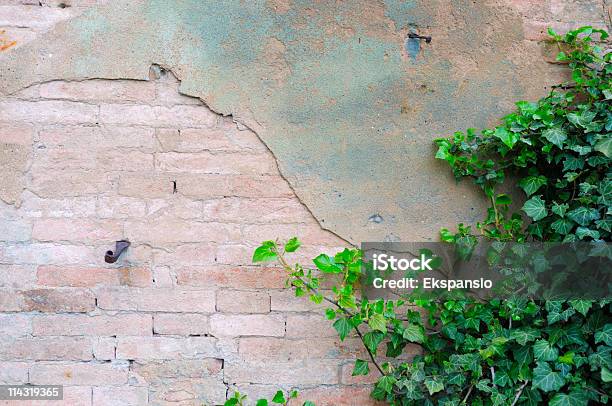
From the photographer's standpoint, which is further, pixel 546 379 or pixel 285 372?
pixel 285 372

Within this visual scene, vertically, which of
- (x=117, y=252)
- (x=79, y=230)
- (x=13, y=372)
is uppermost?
(x=79, y=230)

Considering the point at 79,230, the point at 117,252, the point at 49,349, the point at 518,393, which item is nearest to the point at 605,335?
the point at 518,393

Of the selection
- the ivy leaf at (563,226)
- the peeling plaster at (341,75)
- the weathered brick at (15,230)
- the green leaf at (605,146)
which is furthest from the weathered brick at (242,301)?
the green leaf at (605,146)

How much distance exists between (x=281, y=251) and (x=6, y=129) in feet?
4.46

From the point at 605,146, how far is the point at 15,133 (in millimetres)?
2578

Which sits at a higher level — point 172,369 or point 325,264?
point 325,264

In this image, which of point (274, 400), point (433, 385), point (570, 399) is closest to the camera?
point (570, 399)

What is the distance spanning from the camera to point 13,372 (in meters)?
2.65

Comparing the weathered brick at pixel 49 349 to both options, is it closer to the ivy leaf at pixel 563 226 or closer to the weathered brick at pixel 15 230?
the weathered brick at pixel 15 230

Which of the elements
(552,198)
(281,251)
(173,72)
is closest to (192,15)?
(173,72)

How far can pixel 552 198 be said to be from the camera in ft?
8.66

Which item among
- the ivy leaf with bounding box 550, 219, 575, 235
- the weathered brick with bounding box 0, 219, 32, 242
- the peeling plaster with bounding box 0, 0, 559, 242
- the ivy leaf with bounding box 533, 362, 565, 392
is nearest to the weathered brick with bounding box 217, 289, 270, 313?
the peeling plaster with bounding box 0, 0, 559, 242

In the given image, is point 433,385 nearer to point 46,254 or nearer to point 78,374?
point 78,374

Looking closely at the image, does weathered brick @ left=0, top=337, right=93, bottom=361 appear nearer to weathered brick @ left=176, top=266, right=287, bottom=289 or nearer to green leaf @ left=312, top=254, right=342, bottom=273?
weathered brick @ left=176, top=266, right=287, bottom=289
